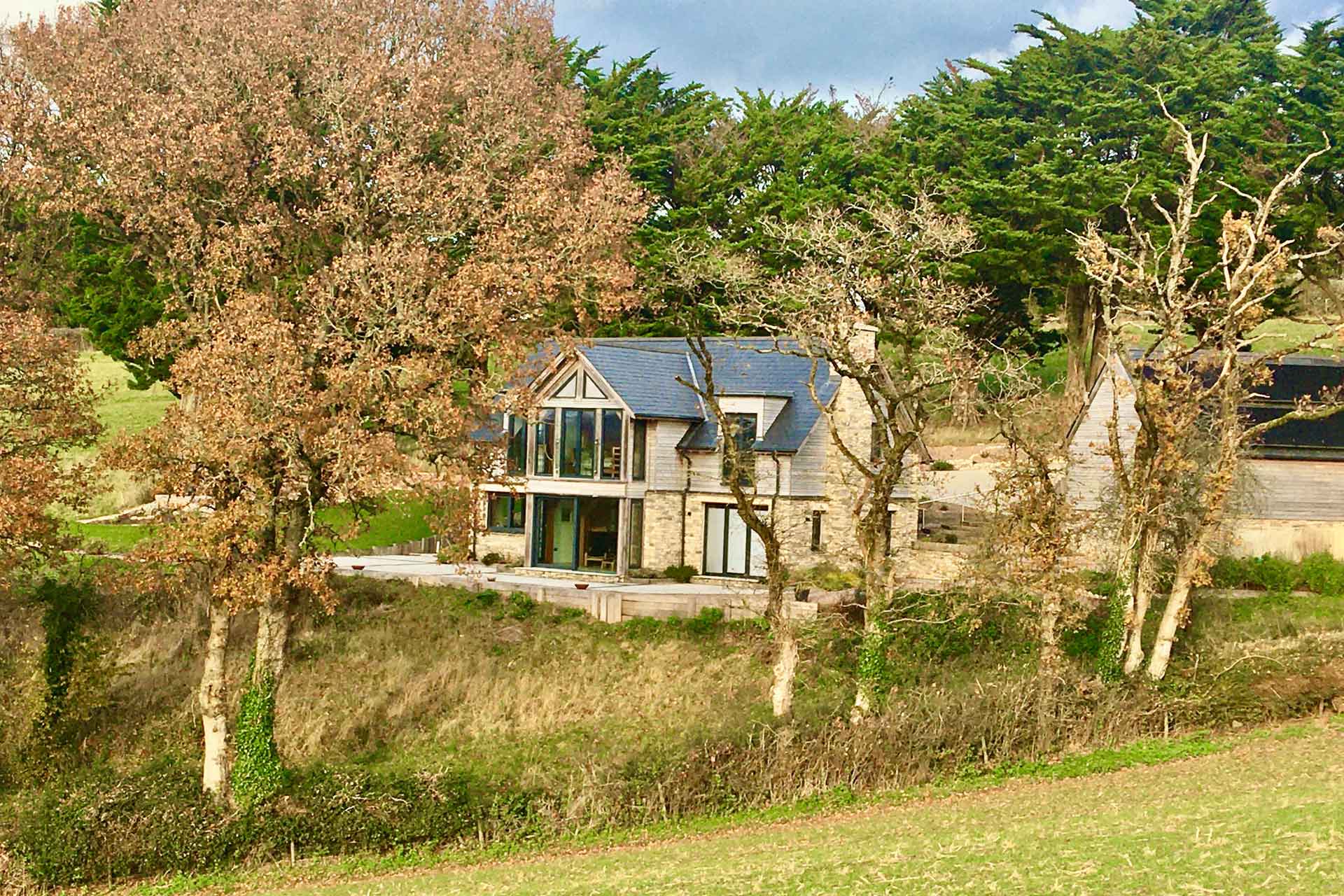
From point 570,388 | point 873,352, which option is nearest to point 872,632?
point 873,352

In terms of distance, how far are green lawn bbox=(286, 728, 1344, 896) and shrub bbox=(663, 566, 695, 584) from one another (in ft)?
49.7

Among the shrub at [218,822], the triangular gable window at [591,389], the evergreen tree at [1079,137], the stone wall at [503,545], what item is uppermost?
the evergreen tree at [1079,137]

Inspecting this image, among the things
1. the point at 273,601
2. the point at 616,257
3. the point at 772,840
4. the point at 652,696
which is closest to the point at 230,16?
the point at 616,257

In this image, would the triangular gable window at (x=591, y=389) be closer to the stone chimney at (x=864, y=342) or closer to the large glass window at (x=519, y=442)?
the large glass window at (x=519, y=442)

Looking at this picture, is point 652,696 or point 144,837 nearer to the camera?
point 144,837

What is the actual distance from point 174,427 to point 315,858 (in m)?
8.09

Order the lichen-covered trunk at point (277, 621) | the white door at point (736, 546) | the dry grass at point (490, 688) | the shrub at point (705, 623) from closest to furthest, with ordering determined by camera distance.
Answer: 1. the lichen-covered trunk at point (277, 621)
2. the dry grass at point (490, 688)
3. the shrub at point (705, 623)
4. the white door at point (736, 546)

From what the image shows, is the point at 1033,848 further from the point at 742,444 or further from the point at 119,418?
the point at 119,418

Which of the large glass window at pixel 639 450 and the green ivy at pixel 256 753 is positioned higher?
the large glass window at pixel 639 450

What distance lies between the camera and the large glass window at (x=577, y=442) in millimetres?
37531

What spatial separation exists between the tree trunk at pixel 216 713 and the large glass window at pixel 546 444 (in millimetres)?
14573

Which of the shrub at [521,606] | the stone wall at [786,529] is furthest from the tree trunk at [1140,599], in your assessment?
the shrub at [521,606]

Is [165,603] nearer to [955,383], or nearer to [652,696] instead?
[652,696]

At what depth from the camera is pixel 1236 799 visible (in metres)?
18.1
